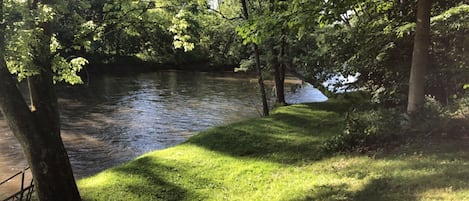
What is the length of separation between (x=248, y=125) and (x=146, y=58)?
34.8 meters

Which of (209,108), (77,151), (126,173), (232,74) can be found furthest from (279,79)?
(232,74)

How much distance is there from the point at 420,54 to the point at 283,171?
378 cm

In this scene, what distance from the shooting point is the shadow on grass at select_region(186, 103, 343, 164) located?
1121 centimetres

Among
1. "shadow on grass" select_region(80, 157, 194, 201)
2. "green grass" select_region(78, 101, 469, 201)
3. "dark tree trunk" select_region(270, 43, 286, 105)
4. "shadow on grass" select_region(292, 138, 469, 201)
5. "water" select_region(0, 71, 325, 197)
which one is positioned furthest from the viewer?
"dark tree trunk" select_region(270, 43, 286, 105)

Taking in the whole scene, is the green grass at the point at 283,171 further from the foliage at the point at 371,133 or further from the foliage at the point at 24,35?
the foliage at the point at 24,35

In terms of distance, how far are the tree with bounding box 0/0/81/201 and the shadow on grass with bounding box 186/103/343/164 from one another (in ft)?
16.6

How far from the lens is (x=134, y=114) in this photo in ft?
76.9

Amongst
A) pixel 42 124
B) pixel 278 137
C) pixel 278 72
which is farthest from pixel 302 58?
pixel 42 124

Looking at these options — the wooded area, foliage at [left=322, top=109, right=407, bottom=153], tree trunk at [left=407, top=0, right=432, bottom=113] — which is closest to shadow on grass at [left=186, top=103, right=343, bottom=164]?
foliage at [left=322, top=109, right=407, bottom=153]

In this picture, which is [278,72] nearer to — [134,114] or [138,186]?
[134,114]

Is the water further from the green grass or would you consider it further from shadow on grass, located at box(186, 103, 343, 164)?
the green grass

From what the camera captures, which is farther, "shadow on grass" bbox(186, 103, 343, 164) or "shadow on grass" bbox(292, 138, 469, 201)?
"shadow on grass" bbox(186, 103, 343, 164)

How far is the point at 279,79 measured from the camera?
20719 millimetres

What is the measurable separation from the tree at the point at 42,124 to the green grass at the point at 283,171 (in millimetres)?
1534
